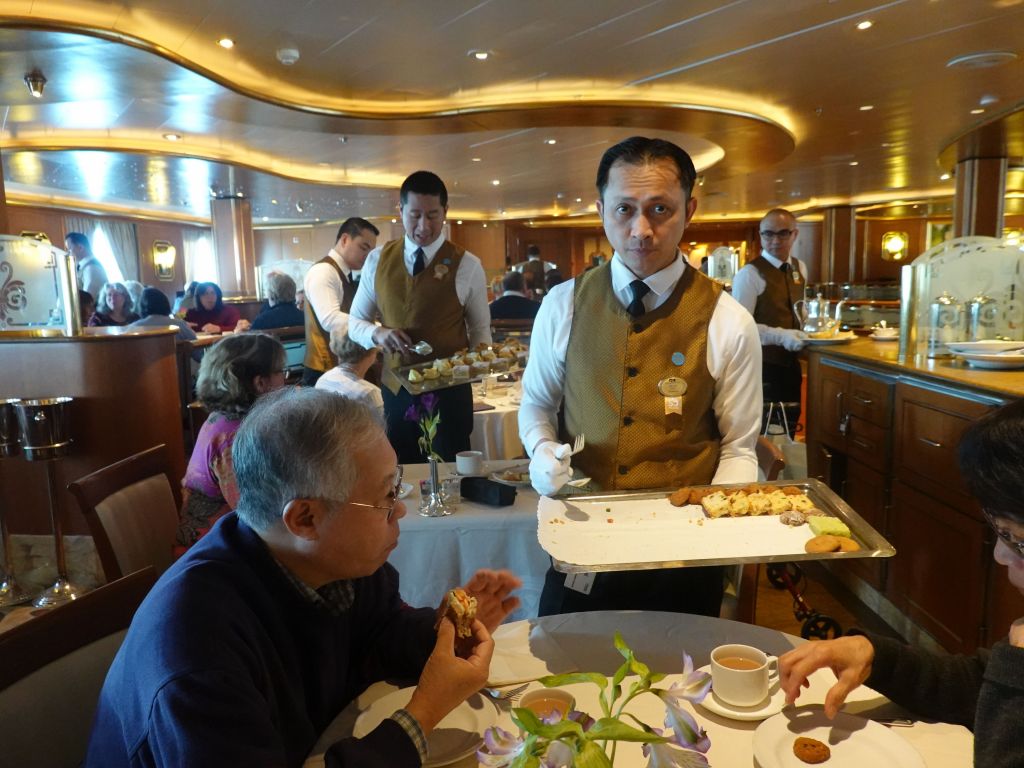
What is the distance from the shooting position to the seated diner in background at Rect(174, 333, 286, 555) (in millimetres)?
2084

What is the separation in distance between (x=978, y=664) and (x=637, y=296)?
97 cm

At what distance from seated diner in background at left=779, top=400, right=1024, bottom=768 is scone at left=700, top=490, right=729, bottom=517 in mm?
417

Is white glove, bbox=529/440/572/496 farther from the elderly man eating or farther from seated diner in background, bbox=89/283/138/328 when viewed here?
seated diner in background, bbox=89/283/138/328

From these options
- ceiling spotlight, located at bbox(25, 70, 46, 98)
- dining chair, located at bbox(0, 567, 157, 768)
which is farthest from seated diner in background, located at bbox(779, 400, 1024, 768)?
ceiling spotlight, located at bbox(25, 70, 46, 98)

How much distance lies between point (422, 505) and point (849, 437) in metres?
2.09

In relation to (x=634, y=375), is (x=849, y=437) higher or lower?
lower

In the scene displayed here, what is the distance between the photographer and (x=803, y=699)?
1.10 meters

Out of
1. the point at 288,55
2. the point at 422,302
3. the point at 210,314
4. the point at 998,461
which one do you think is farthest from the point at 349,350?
the point at 210,314

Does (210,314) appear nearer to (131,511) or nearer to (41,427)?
(41,427)

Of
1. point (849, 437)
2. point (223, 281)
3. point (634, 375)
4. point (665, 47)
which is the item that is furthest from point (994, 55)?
point (223, 281)

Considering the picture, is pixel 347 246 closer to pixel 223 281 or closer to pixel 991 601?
pixel 991 601

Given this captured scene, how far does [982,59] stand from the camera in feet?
17.3

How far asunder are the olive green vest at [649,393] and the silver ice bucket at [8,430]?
302 centimetres

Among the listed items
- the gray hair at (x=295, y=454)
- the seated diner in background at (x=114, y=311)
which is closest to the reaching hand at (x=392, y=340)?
the gray hair at (x=295, y=454)
